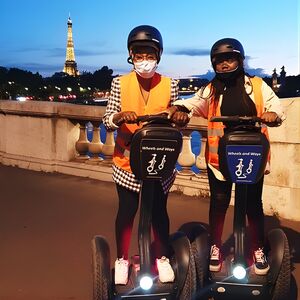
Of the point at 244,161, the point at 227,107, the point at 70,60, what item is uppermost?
the point at 70,60

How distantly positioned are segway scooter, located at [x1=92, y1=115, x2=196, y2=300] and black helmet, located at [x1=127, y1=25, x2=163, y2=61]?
0.50 m

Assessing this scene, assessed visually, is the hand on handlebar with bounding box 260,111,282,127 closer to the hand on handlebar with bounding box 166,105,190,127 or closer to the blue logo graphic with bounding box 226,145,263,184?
the blue logo graphic with bounding box 226,145,263,184

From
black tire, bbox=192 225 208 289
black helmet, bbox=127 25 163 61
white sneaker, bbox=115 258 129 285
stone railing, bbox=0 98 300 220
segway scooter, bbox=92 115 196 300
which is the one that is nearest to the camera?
segway scooter, bbox=92 115 196 300

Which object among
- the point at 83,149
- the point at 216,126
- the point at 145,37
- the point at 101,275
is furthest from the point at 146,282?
the point at 83,149

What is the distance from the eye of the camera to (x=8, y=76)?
120062mm

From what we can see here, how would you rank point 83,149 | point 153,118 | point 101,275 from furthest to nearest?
point 83,149 < point 101,275 < point 153,118

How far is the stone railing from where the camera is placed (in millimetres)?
5414

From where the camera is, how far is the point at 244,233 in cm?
327

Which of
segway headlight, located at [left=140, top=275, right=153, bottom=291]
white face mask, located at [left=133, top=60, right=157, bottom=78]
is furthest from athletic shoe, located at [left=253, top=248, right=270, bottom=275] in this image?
white face mask, located at [left=133, top=60, right=157, bottom=78]

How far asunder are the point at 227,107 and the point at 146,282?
49.5 inches

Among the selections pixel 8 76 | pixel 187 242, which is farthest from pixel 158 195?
pixel 8 76

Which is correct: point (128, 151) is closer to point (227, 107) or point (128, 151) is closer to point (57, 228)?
point (227, 107)

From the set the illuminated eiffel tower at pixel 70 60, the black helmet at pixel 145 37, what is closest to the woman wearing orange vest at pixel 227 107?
the black helmet at pixel 145 37

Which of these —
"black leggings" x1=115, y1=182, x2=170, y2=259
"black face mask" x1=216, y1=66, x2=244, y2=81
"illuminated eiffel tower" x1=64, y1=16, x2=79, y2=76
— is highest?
"illuminated eiffel tower" x1=64, y1=16, x2=79, y2=76
